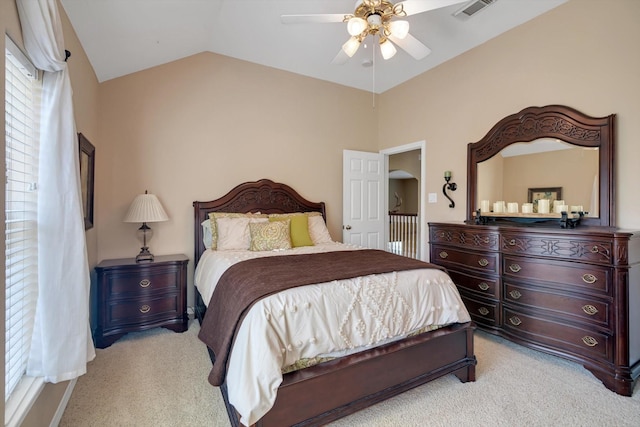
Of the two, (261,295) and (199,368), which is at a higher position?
(261,295)

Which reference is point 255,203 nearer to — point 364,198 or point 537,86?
point 364,198

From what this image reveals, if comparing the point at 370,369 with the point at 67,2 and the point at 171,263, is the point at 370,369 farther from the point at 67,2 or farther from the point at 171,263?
the point at 67,2

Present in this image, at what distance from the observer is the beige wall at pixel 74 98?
1294 millimetres

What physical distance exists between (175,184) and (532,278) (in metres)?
3.72

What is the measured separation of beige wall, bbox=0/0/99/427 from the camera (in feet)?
4.25

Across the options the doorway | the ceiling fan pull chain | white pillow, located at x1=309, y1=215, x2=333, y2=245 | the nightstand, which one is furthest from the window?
the doorway

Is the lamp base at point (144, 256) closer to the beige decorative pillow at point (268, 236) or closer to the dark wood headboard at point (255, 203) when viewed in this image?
the dark wood headboard at point (255, 203)

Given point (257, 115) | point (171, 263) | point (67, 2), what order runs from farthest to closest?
1. point (257, 115)
2. point (171, 263)
3. point (67, 2)

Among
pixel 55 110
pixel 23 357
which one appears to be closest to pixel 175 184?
pixel 55 110

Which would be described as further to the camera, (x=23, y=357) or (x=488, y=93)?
(x=488, y=93)

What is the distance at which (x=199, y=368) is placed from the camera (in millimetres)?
A: 2424

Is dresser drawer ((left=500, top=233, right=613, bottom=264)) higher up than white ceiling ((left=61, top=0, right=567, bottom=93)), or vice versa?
white ceiling ((left=61, top=0, right=567, bottom=93))

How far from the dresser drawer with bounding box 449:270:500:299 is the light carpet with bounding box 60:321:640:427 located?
21.0 inches

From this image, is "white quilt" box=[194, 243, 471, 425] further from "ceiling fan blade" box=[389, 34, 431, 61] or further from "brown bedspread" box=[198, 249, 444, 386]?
"ceiling fan blade" box=[389, 34, 431, 61]
